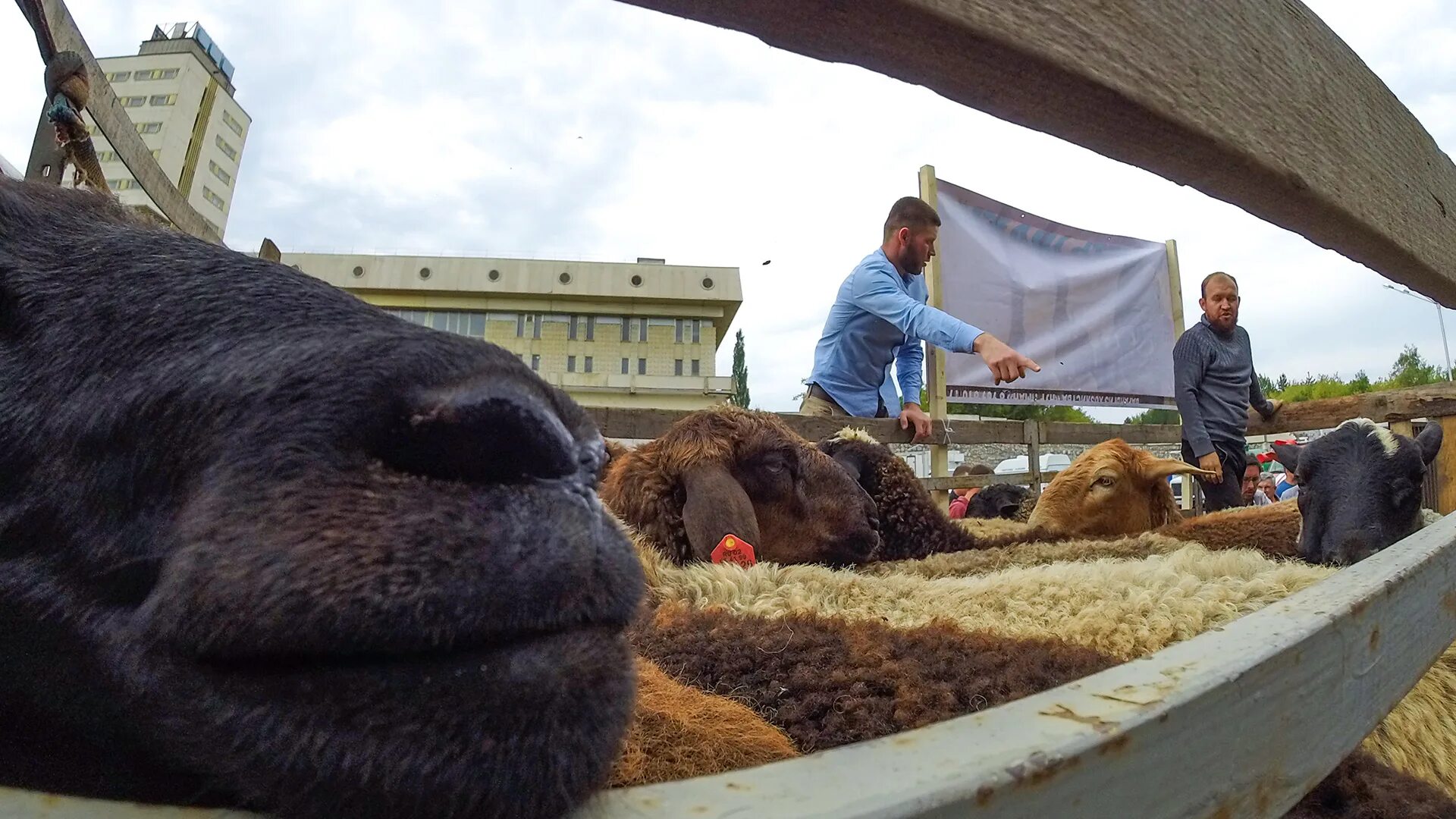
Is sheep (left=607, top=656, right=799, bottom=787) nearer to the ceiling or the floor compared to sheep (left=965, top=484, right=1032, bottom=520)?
nearer to the floor

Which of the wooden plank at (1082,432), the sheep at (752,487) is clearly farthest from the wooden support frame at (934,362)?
the sheep at (752,487)

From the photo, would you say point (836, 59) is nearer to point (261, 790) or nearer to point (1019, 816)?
point (1019, 816)

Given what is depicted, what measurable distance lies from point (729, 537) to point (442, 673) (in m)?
3.13

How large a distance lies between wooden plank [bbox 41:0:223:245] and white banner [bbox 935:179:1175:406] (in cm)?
641

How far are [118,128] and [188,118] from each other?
2.70m

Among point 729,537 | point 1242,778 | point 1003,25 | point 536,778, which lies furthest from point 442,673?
point 729,537

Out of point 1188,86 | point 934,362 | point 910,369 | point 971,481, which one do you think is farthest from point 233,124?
point 971,481

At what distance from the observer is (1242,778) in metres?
0.90

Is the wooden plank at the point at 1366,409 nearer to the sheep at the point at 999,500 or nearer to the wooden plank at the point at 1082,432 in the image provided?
the wooden plank at the point at 1082,432

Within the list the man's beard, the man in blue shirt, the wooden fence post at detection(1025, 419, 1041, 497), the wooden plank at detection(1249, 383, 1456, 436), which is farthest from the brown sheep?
the wooden fence post at detection(1025, 419, 1041, 497)

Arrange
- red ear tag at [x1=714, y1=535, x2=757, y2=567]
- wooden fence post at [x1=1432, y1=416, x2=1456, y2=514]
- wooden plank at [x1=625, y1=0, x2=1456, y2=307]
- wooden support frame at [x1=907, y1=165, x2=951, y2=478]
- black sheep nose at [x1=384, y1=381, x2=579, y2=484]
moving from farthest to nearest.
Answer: wooden support frame at [x1=907, y1=165, x2=951, y2=478]
wooden fence post at [x1=1432, y1=416, x2=1456, y2=514]
red ear tag at [x1=714, y1=535, x2=757, y2=567]
wooden plank at [x1=625, y1=0, x2=1456, y2=307]
black sheep nose at [x1=384, y1=381, x2=579, y2=484]

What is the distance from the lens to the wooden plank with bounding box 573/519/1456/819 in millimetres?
665

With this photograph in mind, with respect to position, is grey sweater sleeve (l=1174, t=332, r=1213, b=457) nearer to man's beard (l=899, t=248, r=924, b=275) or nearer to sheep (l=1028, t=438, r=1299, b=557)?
sheep (l=1028, t=438, r=1299, b=557)

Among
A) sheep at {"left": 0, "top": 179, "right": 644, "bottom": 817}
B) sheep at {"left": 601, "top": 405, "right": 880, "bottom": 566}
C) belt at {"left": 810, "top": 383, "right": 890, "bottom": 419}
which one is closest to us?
sheep at {"left": 0, "top": 179, "right": 644, "bottom": 817}
